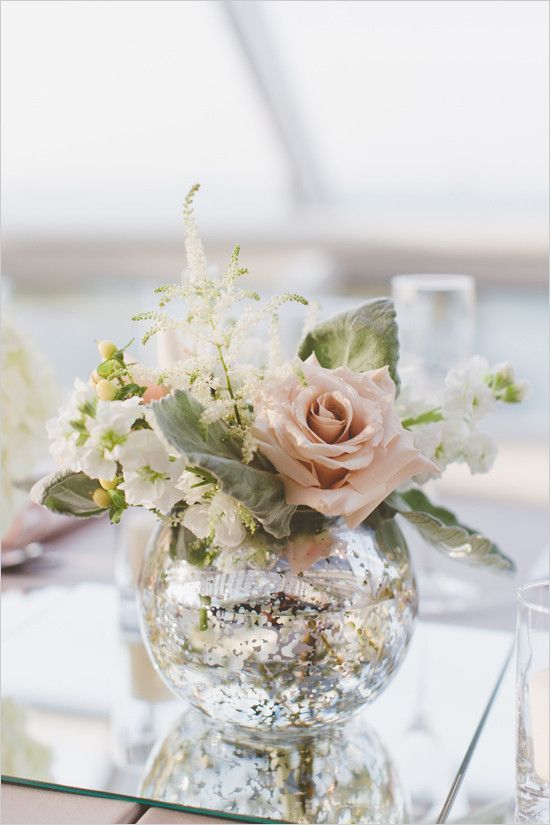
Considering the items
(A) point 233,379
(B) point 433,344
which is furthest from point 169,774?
(B) point 433,344

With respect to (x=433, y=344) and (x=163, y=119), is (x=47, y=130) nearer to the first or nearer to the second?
(x=163, y=119)

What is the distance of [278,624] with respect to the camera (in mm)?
775

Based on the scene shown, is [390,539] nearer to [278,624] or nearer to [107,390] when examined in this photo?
[278,624]

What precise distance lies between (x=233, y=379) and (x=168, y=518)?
119mm

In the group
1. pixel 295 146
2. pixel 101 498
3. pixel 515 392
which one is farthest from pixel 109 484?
pixel 295 146

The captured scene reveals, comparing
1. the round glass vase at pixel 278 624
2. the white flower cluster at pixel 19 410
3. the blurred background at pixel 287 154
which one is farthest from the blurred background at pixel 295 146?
the round glass vase at pixel 278 624

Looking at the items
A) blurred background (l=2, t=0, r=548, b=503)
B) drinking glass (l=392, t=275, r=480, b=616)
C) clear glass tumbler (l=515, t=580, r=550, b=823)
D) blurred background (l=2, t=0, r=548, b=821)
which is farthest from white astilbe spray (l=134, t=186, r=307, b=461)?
blurred background (l=2, t=0, r=548, b=503)

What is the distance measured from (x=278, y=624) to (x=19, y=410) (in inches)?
19.1

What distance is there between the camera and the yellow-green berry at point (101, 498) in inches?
30.2

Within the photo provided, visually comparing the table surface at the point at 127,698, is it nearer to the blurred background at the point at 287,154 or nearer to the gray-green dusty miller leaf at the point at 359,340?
the gray-green dusty miller leaf at the point at 359,340

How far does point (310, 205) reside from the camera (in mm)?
3484

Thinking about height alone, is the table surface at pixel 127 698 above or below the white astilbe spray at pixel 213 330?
below

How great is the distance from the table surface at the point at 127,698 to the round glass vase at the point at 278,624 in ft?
0.26

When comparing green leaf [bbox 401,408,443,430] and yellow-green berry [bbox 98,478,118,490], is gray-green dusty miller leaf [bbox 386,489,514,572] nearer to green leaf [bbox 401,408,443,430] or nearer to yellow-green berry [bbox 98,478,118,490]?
green leaf [bbox 401,408,443,430]
